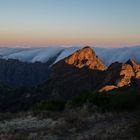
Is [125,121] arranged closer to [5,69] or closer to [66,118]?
[66,118]

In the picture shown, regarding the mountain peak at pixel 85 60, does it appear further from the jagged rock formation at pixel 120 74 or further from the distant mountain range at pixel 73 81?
the jagged rock formation at pixel 120 74

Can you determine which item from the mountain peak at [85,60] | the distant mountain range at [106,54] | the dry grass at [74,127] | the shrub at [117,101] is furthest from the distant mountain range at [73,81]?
the dry grass at [74,127]

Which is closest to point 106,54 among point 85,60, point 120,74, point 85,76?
point 85,60

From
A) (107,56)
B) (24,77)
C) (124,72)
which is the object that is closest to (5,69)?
(24,77)

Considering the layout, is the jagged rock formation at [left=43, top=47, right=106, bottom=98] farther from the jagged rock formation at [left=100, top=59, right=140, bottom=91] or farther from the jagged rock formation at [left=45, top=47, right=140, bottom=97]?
the jagged rock formation at [left=100, top=59, right=140, bottom=91]

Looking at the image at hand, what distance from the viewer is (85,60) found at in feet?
344

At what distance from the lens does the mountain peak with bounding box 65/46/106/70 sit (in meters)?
100.0

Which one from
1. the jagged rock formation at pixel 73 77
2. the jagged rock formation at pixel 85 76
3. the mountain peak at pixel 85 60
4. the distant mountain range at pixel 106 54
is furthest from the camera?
the distant mountain range at pixel 106 54

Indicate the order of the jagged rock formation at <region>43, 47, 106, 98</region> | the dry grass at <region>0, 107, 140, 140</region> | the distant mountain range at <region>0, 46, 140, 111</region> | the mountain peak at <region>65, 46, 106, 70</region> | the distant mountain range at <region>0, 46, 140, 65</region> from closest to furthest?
the dry grass at <region>0, 107, 140, 140</region> < the distant mountain range at <region>0, 46, 140, 111</region> < the jagged rock formation at <region>43, 47, 106, 98</region> < the mountain peak at <region>65, 46, 106, 70</region> < the distant mountain range at <region>0, 46, 140, 65</region>

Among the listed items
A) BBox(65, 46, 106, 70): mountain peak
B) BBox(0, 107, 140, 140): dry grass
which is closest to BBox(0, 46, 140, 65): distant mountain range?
BBox(65, 46, 106, 70): mountain peak

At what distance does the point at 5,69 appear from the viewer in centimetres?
16650

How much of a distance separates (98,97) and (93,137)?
36.2 ft

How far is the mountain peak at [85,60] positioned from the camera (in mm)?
99969

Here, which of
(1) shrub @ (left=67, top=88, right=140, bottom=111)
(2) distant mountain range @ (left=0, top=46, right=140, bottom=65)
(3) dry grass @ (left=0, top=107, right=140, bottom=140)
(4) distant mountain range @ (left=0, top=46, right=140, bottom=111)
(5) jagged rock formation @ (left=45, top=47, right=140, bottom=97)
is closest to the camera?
(3) dry grass @ (left=0, top=107, right=140, bottom=140)
